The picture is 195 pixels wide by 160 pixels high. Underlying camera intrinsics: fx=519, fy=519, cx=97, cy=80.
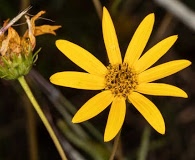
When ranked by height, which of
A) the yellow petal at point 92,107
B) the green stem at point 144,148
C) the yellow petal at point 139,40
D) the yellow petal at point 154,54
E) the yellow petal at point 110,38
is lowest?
the green stem at point 144,148

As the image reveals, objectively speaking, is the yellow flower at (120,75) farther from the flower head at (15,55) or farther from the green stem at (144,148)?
the green stem at (144,148)

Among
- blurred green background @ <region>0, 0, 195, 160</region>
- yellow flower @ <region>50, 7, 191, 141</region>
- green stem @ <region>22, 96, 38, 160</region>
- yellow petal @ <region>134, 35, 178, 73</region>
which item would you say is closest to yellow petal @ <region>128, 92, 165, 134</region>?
yellow flower @ <region>50, 7, 191, 141</region>

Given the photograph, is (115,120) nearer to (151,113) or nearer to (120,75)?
(151,113)

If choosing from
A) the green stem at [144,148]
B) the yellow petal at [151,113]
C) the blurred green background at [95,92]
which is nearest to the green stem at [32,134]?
the blurred green background at [95,92]

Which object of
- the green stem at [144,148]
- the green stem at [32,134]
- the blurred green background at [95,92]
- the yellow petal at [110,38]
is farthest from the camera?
the blurred green background at [95,92]

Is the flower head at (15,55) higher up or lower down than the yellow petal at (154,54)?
higher up

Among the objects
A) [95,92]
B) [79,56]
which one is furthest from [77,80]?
[95,92]

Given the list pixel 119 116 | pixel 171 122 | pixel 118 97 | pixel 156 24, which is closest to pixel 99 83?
pixel 118 97
